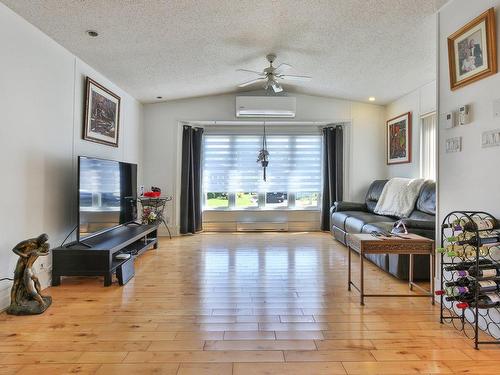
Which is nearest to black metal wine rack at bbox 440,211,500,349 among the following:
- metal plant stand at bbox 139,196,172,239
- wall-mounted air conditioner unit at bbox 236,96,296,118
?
wall-mounted air conditioner unit at bbox 236,96,296,118

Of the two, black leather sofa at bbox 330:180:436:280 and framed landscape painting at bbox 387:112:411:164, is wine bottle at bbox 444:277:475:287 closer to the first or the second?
black leather sofa at bbox 330:180:436:280

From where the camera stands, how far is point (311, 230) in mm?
6188

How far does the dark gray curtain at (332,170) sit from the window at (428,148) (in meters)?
1.52

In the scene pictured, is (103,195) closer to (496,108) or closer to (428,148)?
(496,108)

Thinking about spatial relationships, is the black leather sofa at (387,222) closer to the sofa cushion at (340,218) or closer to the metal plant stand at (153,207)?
the sofa cushion at (340,218)

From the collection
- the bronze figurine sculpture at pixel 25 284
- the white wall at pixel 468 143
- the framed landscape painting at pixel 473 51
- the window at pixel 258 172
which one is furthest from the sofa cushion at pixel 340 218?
the bronze figurine sculpture at pixel 25 284

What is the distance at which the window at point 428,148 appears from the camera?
446 cm

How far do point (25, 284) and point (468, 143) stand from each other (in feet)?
11.7

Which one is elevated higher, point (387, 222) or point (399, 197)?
point (399, 197)

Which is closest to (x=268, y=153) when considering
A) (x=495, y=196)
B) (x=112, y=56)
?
(x=112, y=56)

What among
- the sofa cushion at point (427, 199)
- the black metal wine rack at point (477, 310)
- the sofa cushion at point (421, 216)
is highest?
the sofa cushion at point (427, 199)

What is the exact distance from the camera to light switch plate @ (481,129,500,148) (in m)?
A: 2.02

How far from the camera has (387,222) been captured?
395cm

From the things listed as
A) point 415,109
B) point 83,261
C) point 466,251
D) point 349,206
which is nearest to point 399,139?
point 415,109
